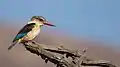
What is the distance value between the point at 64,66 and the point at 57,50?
22cm

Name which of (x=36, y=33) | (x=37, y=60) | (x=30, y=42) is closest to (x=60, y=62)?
(x=30, y=42)

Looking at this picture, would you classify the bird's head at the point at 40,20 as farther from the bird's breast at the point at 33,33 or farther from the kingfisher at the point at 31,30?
the bird's breast at the point at 33,33

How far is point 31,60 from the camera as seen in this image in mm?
27531

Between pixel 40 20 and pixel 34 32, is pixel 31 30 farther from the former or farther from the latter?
pixel 40 20

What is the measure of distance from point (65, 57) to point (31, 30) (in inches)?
53.3

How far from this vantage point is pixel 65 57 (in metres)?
6.68

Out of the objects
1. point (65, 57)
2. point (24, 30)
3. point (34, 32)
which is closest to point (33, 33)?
point (34, 32)

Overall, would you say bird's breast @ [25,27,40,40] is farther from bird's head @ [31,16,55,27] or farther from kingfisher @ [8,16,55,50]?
bird's head @ [31,16,55,27]

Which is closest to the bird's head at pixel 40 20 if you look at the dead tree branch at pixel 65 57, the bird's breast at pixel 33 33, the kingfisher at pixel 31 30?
the kingfisher at pixel 31 30

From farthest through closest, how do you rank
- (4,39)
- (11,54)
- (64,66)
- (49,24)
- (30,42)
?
1. (4,39)
2. (11,54)
3. (49,24)
4. (30,42)
5. (64,66)

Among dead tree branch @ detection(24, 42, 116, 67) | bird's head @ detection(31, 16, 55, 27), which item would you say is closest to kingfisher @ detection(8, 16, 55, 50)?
bird's head @ detection(31, 16, 55, 27)

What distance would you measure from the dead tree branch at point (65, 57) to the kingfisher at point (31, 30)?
94cm

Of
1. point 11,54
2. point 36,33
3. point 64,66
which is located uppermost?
point 11,54

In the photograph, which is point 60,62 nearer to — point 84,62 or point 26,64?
point 84,62
